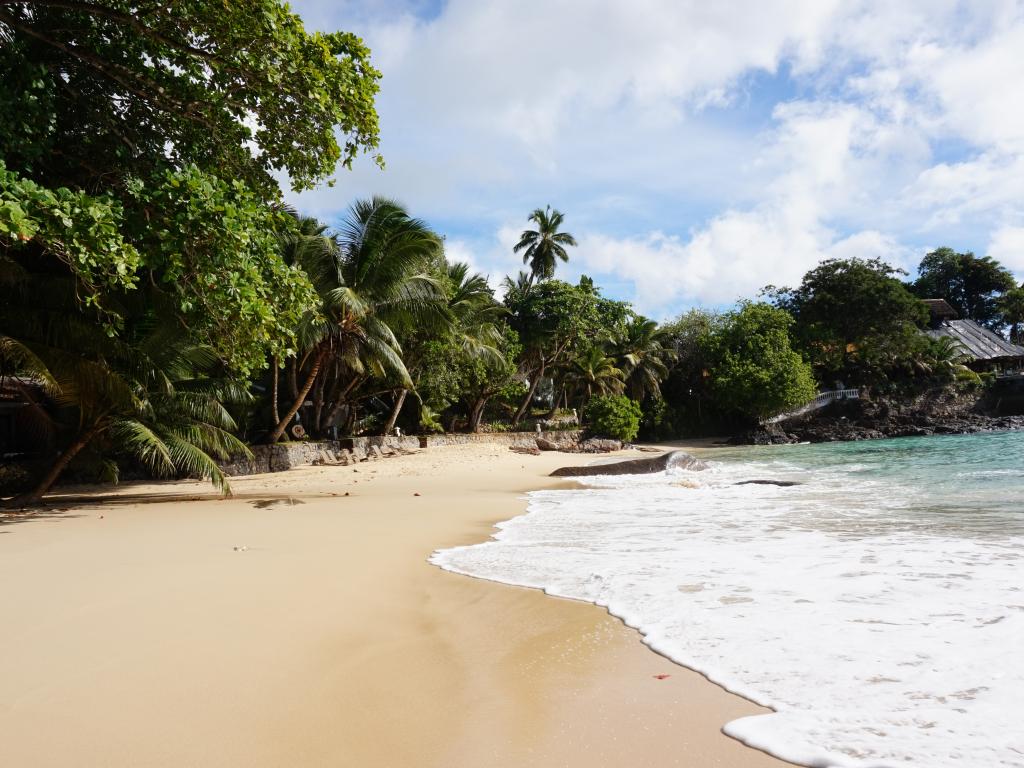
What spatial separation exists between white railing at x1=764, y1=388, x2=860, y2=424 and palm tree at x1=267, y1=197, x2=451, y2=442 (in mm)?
27295

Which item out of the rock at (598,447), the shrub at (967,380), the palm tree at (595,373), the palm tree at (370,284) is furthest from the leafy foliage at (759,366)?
the palm tree at (370,284)

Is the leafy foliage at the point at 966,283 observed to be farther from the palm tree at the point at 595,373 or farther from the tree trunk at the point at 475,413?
the tree trunk at the point at 475,413

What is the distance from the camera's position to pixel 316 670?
9.17 feet

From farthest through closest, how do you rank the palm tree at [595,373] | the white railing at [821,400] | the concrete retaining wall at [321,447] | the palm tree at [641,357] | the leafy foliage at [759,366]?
1. the white railing at [821,400]
2. the palm tree at [641,357]
3. the leafy foliage at [759,366]
4. the palm tree at [595,373]
5. the concrete retaining wall at [321,447]

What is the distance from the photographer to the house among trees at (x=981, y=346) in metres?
44.0

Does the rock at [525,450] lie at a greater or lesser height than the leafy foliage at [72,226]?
lesser

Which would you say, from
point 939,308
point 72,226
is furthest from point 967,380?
point 72,226

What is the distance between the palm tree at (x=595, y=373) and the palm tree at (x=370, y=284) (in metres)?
15.3

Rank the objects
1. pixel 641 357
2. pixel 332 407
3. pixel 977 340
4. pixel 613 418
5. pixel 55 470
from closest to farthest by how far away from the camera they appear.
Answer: pixel 55 470 → pixel 332 407 → pixel 613 418 → pixel 641 357 → pixel 977 340

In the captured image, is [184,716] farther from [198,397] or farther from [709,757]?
[198,397]

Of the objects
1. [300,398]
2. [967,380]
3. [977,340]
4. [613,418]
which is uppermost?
[977,340]

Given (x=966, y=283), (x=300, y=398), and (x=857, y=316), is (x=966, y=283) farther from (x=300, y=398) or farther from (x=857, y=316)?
(x=300, y=398)

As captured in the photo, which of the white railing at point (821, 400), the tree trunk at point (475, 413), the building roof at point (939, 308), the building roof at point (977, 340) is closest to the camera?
the tree trunk at point (475, 413)

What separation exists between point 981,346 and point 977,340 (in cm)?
68
